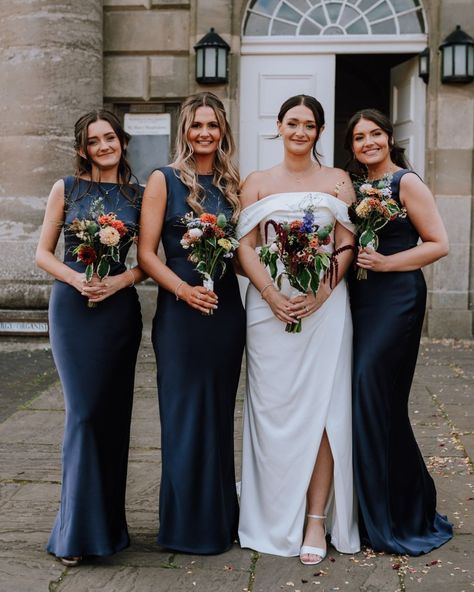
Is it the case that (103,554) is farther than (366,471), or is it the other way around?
(366,471)

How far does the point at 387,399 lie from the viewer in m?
4.16

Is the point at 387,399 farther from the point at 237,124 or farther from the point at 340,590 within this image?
the point at 237,124

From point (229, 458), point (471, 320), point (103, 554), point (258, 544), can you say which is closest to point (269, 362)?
point (229, 458)

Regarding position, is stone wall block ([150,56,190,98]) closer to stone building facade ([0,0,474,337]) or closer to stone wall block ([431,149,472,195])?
stone building facade ([0,0,474,337])

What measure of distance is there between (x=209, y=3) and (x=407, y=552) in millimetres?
7749

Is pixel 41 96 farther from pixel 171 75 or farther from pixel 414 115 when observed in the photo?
pixel 414 115

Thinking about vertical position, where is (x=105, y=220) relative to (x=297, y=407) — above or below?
above

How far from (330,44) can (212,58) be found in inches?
56.9

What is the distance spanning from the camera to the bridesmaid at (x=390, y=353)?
4.11 meters

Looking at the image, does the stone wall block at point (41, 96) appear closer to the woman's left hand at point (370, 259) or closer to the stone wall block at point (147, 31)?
the stone wall block at point (147, 31)

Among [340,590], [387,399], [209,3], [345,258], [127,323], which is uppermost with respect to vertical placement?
[209,3]

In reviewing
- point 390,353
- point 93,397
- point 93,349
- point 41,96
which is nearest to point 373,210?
point 390,353

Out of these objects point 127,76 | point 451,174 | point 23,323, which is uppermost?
point 127,76

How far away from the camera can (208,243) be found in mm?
3852
